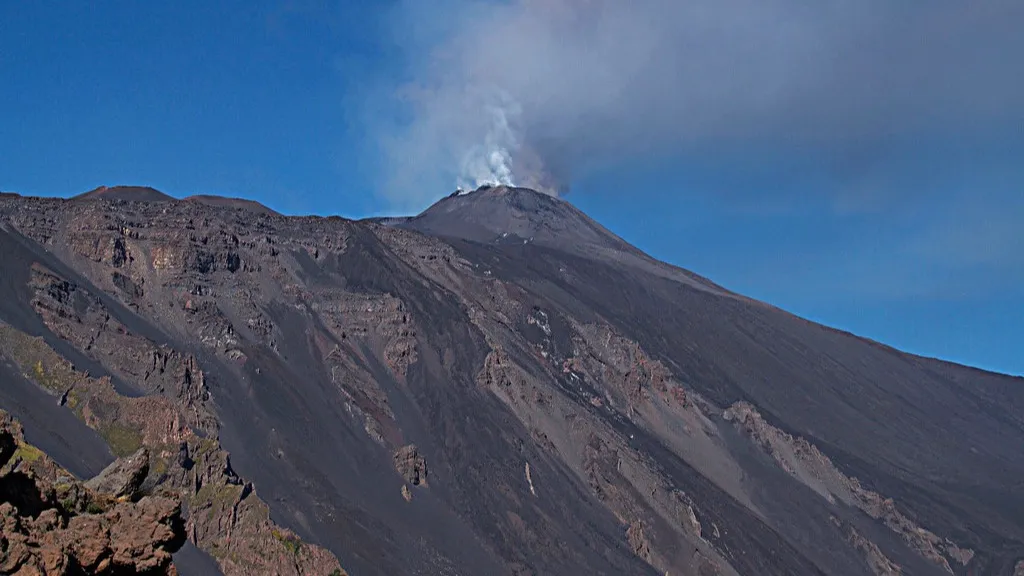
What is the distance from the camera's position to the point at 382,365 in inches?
3600

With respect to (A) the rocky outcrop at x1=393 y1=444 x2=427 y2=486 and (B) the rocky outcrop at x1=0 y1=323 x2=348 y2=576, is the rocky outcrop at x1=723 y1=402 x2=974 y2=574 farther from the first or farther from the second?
(B) the rocky outcrop at x1=0 y1=323 x2=348 y2=576

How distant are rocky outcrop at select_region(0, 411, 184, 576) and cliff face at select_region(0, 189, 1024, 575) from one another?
4566cm

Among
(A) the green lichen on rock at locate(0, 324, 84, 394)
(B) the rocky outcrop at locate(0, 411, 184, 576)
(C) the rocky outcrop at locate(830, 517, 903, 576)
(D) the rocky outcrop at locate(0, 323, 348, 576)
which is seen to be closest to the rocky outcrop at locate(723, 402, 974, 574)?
(C) the rocky outcrop at locate(830, 517, 903, 576)

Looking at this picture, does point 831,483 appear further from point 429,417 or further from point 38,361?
point 38,361

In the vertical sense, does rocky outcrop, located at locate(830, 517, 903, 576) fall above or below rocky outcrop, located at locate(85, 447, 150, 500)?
above

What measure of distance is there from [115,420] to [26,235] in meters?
26.5

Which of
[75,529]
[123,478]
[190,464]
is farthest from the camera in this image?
[190,464]

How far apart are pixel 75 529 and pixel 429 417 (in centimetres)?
7825

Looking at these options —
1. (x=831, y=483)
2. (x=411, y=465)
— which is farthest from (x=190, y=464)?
(x=831, y=483)

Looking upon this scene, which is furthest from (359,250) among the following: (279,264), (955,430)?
(955,430)

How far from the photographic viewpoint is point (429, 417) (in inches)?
3428

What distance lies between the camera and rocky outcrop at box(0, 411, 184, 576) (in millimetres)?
8703

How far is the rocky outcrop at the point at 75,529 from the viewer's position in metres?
8.70

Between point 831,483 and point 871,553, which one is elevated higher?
point 831,483
